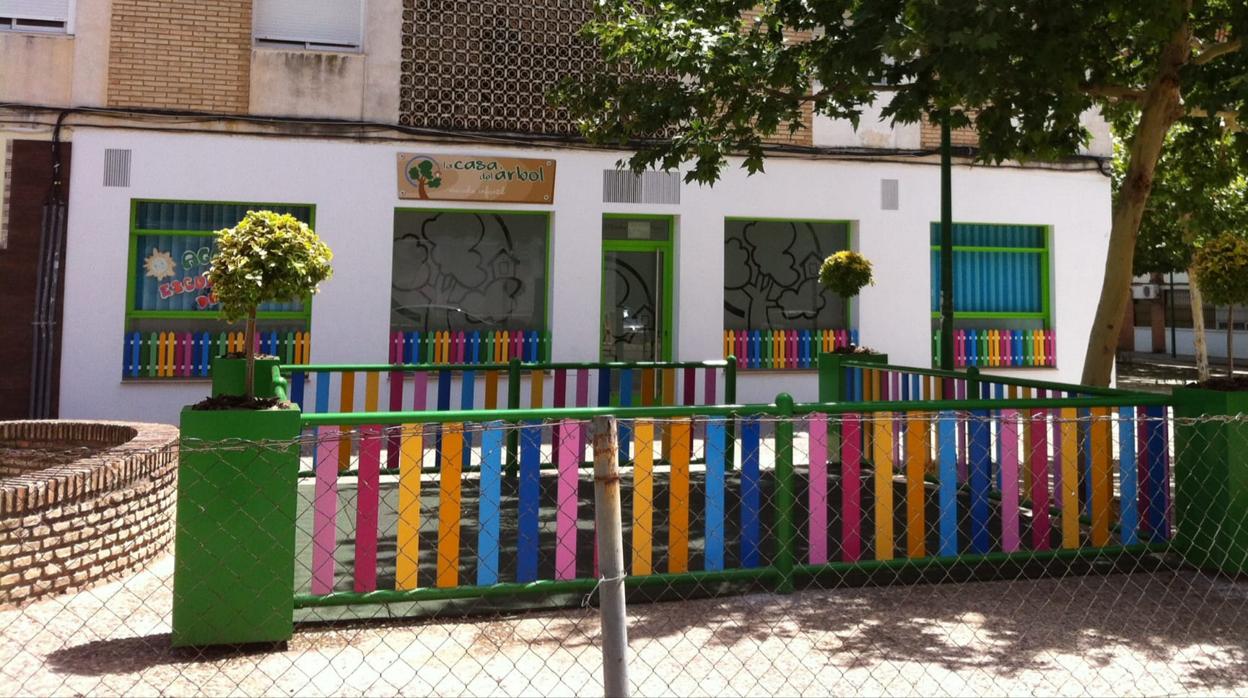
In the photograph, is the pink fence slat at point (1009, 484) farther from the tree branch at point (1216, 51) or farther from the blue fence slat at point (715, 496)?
the tree branch at point (1216, 51)

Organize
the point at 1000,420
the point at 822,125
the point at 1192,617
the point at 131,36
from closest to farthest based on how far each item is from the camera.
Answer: the point at 1192,617
the point at 1000,420
the point at 131,36
the point at 822,125

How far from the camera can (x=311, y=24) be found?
43.8ft

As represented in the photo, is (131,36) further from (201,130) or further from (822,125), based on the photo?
(822,125)

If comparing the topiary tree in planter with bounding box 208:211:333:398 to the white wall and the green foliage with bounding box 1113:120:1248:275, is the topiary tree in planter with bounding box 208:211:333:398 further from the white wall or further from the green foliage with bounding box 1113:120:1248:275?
the white wall

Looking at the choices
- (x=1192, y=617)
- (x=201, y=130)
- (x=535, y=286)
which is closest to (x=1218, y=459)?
(x=1192, y=617)

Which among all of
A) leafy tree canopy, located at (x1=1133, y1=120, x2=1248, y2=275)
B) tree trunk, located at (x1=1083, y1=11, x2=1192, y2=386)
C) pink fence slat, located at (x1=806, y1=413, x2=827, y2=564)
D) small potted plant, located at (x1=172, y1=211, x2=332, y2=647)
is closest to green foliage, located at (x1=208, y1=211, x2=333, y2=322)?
small potted plant, located at (x1=172, y1=211, x2=332, y2=647)

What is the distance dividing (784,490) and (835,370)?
4.97 m

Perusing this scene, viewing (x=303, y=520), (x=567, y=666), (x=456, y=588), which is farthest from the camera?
(x=303, y=520)

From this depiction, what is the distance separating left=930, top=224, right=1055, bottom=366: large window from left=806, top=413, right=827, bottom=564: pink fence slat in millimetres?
10183

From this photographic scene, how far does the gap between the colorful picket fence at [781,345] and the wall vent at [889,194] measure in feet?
6.61

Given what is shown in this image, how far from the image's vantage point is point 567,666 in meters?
4.38

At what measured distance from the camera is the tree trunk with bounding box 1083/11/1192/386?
25.3ft

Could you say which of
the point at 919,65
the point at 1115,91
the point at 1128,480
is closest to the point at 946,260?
the point at 1115,91

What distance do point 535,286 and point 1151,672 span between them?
10.6 m
